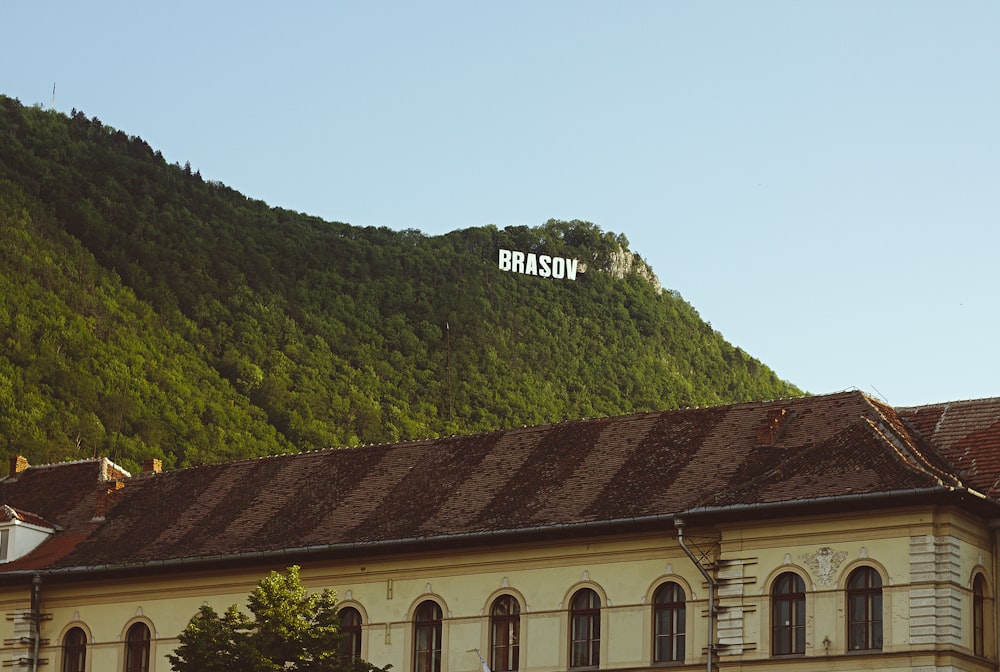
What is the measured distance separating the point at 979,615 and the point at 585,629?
854 cm

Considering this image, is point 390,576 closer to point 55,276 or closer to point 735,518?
point 735,518

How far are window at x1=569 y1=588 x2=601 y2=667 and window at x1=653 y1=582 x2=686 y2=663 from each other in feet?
4.61

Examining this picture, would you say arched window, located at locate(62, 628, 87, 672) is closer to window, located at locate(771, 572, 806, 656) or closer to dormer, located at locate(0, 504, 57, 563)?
dormer, located at locate(0, 504, 57, 563)

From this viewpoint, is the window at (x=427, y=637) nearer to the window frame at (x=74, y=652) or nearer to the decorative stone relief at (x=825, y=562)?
the decorative stone relief at (x=825, y=562)

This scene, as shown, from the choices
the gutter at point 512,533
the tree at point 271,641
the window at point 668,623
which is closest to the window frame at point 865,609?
the gutter at point 512,533

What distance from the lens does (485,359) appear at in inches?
3733

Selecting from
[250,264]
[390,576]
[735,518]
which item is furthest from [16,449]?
[735,518]

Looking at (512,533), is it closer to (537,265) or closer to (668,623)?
(668,623)

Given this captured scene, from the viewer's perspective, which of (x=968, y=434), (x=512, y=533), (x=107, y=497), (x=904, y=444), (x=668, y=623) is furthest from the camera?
(x=107, y=497)

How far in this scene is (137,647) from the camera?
160 ft

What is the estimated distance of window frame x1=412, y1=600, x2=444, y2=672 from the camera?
44.8 meters

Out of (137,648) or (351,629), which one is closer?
(351,629)

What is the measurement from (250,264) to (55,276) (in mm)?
13114

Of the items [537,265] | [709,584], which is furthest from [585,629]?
[537,265]
